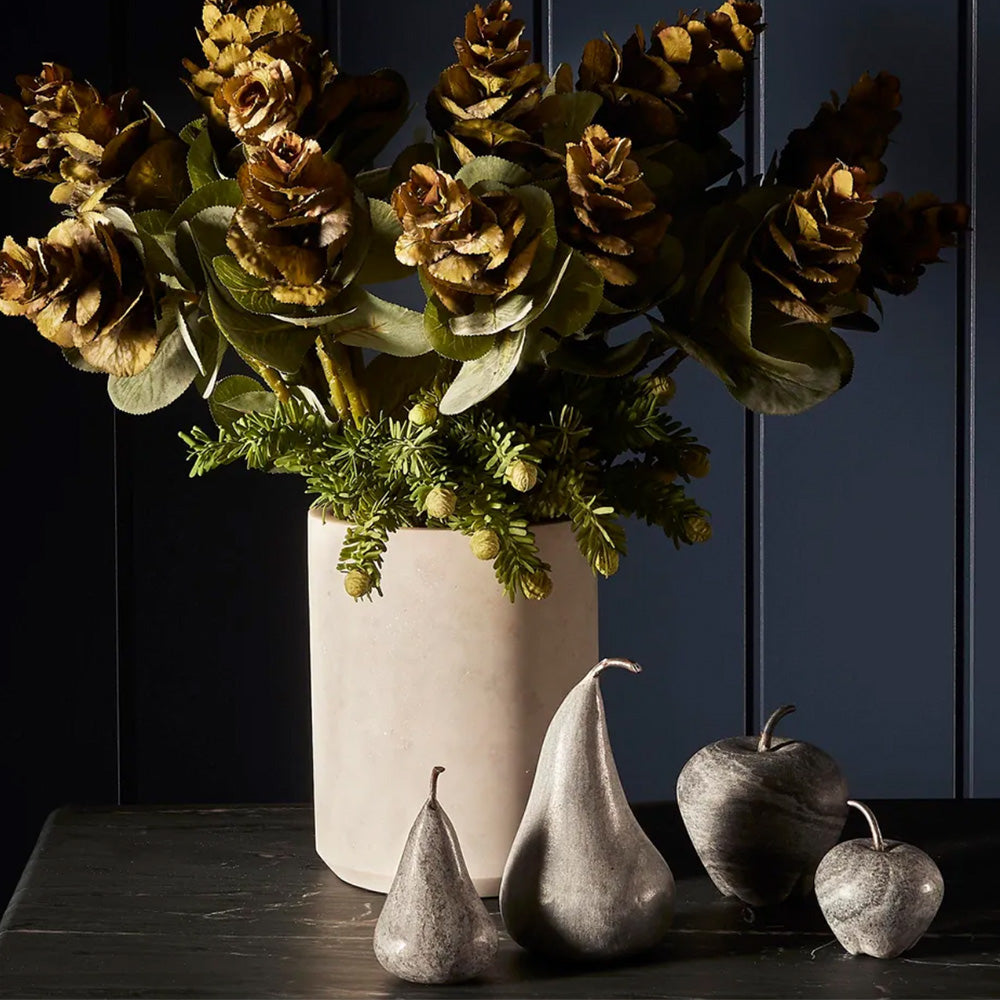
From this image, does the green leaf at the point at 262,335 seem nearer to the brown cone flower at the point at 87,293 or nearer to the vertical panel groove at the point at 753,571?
the brown cone flower at the point at 87,293

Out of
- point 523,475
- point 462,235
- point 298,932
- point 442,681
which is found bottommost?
point 298,932

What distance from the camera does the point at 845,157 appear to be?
76 centimetres

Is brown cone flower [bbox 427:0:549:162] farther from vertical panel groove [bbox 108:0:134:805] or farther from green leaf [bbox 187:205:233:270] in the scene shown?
vertical panel groove [bbox 108:0:134:805]

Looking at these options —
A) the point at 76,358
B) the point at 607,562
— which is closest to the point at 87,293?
the point at 76,358

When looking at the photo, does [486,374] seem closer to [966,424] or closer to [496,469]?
[496,469]

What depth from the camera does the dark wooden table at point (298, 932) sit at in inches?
26.9

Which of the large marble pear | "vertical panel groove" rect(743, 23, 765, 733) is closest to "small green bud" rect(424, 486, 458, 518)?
the large marble pear

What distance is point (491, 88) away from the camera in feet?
2.20

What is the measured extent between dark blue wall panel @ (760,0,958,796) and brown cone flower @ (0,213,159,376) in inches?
22.7

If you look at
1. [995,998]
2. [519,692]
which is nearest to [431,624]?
[519,692]

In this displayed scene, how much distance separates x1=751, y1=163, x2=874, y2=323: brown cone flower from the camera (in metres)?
0.67

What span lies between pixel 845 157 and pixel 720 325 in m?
0.11

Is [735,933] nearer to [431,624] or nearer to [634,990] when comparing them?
[634,990]

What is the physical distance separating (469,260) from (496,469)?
128 mm
